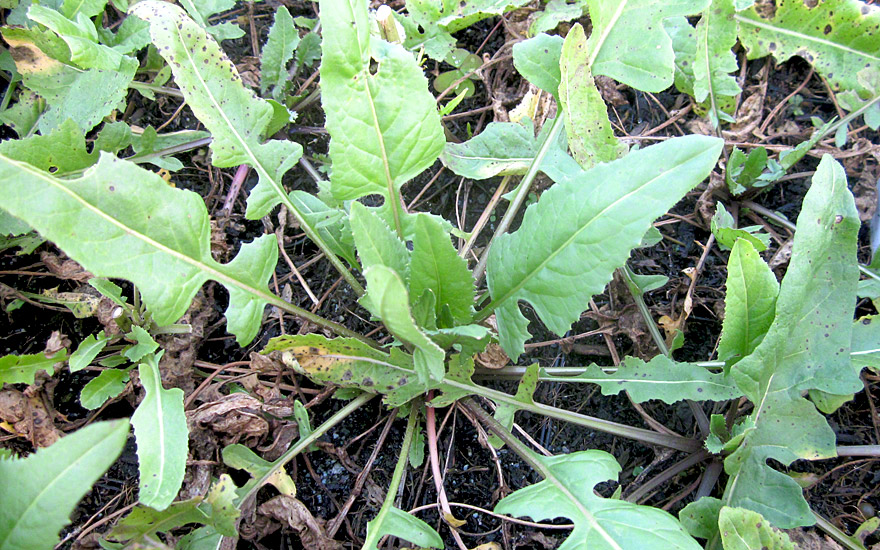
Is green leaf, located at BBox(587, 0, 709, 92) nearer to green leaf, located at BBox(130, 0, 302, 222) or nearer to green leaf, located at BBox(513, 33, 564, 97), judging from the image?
green leaf, located at BBox(513, 33, 564, 97)

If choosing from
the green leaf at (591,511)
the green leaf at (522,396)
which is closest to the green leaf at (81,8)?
the green leaf at (522,396)

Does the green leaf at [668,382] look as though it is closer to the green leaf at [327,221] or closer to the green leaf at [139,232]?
the green leaf at [327,221]

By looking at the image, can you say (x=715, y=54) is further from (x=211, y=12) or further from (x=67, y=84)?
(x=67, y=84)

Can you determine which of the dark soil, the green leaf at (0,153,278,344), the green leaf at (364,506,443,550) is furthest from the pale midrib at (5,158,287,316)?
the green leaf at (364,506,443,550)

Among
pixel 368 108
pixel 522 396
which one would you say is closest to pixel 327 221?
pixel 368 108

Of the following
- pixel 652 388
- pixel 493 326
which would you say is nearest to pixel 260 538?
pixel 493 326
